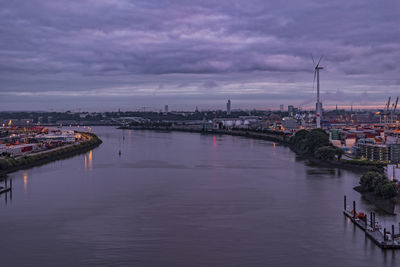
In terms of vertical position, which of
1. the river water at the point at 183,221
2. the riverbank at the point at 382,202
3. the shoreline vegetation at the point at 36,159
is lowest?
the river water at the point at 183,221

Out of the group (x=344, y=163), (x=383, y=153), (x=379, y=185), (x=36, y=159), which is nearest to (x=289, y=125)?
(x=383, y=153)

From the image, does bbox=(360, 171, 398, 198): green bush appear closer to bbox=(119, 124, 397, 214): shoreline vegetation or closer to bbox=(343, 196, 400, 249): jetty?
bbox=(119, 124, 397, 214): shoreline vegetation

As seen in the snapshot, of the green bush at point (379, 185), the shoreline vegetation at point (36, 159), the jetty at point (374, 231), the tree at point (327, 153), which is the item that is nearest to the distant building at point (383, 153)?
the tree at point (327, 153)

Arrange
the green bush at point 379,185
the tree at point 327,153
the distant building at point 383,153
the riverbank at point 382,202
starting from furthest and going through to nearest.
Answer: the tree at point 327,153, the distant building at point 383,153, the green bush at point 379,185, the riverbank at point 382,202

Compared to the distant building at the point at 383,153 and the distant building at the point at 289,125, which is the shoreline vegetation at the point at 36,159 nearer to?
the distant building at the point at 383,153

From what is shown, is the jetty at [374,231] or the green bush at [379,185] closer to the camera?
the jetty at [374,231]

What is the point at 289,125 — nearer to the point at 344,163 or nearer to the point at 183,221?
the point at 344,163

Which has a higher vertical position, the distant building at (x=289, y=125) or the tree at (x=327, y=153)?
the distant building at (x=289, y=125)
